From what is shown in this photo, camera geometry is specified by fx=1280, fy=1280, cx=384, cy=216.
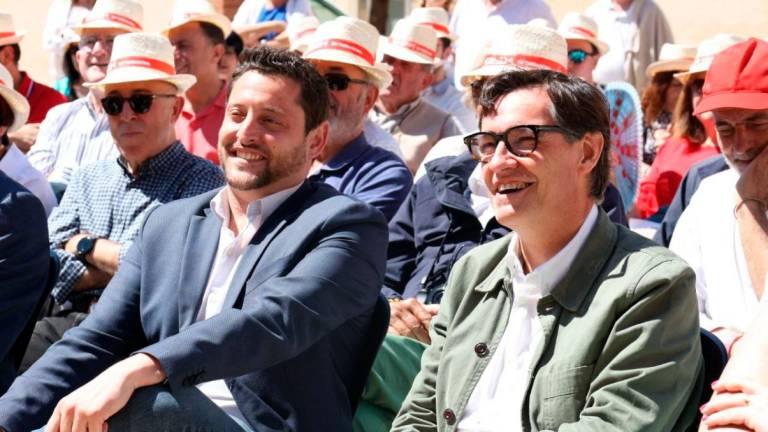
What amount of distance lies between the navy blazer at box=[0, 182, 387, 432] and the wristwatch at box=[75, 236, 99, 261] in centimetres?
124

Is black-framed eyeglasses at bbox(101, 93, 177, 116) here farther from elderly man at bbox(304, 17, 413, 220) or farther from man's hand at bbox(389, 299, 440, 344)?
man's hand at bbox(389, 299, 440, 344)

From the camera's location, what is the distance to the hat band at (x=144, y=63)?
6258 millimetres

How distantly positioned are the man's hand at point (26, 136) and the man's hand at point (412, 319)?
418 centimetres

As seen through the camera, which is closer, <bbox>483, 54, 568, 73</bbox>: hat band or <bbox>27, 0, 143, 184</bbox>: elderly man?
<bbox>483, 54, 568, 73</bbox>: hat band

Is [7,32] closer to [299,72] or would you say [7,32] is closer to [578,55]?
[578,55]

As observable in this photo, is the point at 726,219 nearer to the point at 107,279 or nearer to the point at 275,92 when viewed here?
the point at 275,92

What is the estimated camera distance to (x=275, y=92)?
Result: 168 inches

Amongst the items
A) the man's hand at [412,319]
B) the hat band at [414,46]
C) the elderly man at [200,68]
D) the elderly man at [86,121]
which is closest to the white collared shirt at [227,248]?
the man's hand at [412,319]

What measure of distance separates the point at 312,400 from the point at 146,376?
584 mm

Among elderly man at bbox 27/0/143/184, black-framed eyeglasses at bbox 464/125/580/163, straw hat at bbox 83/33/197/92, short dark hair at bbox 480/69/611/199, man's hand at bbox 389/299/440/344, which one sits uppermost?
short dark hair at bbox 480/69/611/199

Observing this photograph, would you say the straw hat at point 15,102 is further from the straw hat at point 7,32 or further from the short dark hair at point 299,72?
the straw hat at point 7,32

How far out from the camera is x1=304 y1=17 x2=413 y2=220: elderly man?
19.1 feet

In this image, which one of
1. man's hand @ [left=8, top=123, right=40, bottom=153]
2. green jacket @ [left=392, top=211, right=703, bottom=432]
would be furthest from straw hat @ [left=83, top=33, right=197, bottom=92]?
green jacket @ [left=392, top=211, right=703, bottom=432]

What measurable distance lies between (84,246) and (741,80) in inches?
109
